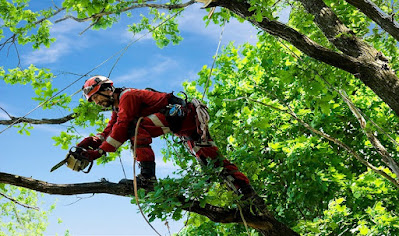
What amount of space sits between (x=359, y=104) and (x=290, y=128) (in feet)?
5.05

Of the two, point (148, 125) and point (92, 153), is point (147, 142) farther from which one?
point (92, 153)

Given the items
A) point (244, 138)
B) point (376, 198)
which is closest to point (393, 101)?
point (244, 138)

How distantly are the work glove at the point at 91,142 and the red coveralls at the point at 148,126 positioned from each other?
0.39 meters

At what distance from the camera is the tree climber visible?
4133mm

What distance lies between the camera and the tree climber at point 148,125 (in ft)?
13.6

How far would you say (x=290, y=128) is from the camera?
26.8 ft

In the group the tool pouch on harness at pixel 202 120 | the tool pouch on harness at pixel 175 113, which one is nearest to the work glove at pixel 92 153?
the tool pouch on harness at pixel 175 113

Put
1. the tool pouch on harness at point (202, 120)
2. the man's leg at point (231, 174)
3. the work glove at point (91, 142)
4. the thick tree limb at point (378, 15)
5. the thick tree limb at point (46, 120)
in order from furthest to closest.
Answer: the thick tree limb at point (46, 120) → the work glove at point (91, 142) → the man's leg at point (231, 174) → the tool pouch on harness at point (202, 120) → the thick tree limb at point (378, 15)

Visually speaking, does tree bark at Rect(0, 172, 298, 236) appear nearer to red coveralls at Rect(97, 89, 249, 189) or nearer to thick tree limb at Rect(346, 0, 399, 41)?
red coveralls at Rect(97, 89, 249, 189)

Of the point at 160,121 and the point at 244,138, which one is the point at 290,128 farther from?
the point at 160,121

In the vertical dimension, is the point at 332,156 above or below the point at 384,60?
above

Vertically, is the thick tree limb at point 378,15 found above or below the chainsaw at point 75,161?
above

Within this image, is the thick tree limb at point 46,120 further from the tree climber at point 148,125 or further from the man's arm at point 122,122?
the man's arm at point 122,122

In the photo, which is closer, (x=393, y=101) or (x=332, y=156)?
(x=393, y=101)
